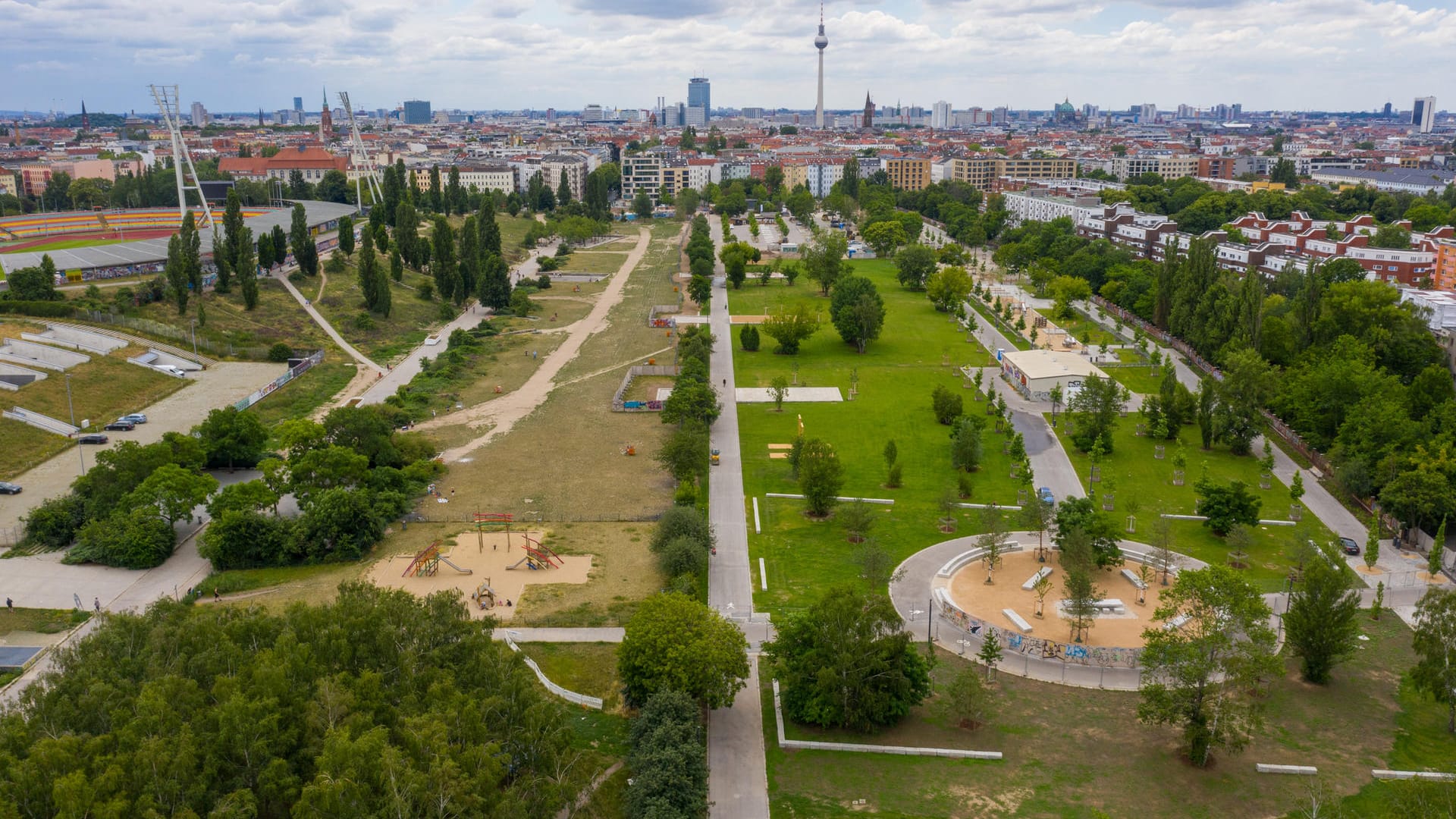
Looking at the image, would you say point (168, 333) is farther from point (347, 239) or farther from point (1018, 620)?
point (1018, 620)

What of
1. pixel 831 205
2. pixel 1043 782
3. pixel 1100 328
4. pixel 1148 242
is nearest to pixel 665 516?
pixel 1043 782

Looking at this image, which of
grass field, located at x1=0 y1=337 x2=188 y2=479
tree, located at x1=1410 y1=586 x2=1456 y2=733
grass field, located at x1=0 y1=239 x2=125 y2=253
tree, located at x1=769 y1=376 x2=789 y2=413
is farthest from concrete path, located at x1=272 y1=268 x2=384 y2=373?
tree, located at x1=1410 y1=586 x2=1456 y2=733

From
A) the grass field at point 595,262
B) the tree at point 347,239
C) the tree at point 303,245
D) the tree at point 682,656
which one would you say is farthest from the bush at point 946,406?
the grass field at point 595,262

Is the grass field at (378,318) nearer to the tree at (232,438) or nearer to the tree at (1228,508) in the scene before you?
the tree at (232,438)

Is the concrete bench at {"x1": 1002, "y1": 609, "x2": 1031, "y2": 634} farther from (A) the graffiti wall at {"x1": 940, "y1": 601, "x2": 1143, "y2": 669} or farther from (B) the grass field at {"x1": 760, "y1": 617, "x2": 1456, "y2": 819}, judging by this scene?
(B) the grass field at {"x1": 760, "y1": 617, "x2": 1456, "y2": 819}

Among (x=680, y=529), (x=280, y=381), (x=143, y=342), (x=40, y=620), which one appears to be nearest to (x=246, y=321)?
(x=143, y=342)

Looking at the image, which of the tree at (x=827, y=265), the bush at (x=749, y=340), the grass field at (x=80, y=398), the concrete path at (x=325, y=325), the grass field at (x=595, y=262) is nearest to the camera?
the grass field at (x=80, y=398)

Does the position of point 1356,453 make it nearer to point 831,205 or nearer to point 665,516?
point 665,516
